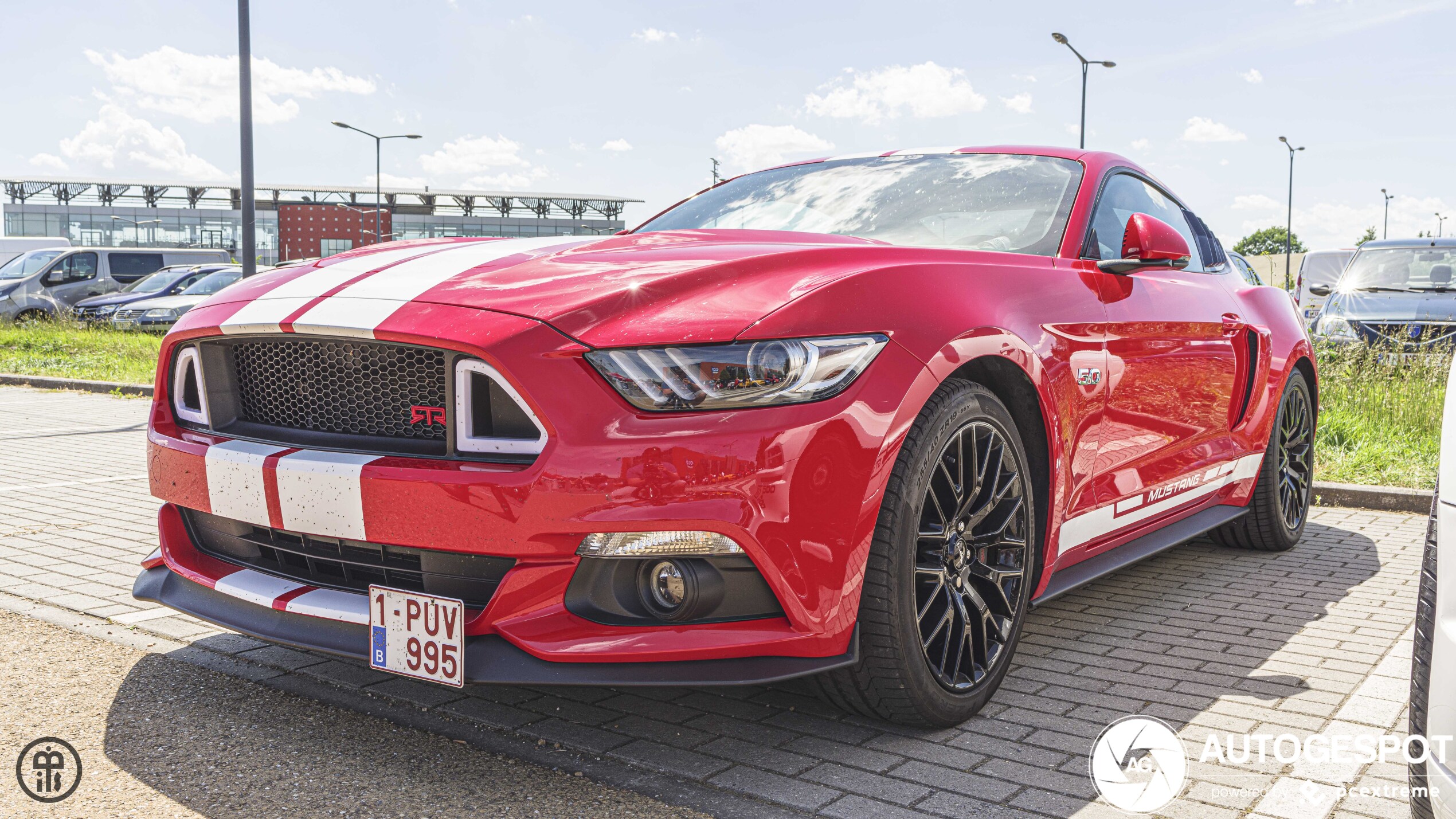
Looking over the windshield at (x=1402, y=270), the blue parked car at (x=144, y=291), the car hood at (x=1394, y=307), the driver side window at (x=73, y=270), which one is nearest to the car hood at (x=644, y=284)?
the car hood at (x=1394, y=307)

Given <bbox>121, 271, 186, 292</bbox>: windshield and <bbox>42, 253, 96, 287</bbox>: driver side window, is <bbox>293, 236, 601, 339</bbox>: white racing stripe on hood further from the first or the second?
<bbox>42, 253, 96, 287</bbox>: driver side window

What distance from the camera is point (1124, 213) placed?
156 inches

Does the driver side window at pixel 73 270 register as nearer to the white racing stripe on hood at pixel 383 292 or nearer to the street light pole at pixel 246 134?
the street light pole at pixel 246 134

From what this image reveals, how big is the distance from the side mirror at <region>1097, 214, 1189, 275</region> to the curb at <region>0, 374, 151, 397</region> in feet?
37.1

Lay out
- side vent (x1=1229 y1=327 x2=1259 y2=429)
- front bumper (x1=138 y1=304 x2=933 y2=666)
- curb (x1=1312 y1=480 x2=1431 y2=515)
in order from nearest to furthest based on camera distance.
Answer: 1. front bumper (x1=138 y1=304 x2=933 y2=666)
2. side vent (x1=1229 y1=327 x2=1259 y2=429)
3. curb (x1=1312 y1=480 x2=1431 y2=515)

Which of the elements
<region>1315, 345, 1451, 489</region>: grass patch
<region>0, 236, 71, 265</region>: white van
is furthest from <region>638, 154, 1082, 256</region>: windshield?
<region>0, 236, 71, 265</region>: white van

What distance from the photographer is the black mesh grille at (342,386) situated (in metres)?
2.49

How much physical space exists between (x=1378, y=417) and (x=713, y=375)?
7037 millimetres

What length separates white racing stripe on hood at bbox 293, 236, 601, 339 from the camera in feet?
8.19

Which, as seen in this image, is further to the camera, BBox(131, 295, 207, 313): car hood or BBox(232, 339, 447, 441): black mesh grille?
BBox(131, 295, 207, 313): car hood

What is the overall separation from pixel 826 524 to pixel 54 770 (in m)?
1.78

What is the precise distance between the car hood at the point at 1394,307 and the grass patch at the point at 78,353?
12.0 m

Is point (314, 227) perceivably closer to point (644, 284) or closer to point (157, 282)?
point (157, 282)
